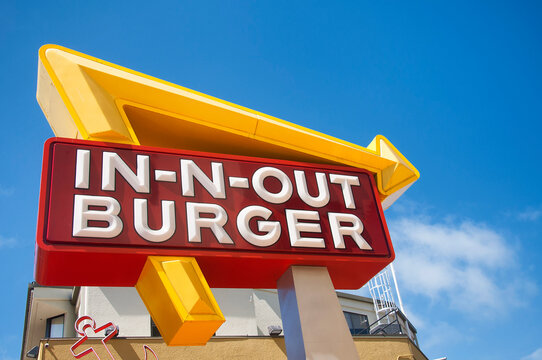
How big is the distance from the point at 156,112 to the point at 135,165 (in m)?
1.05

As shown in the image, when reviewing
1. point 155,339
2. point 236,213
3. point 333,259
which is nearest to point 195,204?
point 236,213

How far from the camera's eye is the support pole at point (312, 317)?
26.8 ft

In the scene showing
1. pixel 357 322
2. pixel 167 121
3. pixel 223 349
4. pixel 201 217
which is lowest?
pixel 201 217

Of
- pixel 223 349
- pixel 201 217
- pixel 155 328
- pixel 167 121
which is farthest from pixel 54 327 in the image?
pixel 201 217

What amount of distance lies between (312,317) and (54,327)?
16.4 metres

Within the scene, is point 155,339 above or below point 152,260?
above

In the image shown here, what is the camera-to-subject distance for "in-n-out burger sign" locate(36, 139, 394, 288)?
25.3ft

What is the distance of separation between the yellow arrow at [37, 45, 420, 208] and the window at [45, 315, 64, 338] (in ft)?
47.0

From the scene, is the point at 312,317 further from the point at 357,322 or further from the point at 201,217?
the point at 357,322

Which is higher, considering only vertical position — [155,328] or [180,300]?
[155,328]

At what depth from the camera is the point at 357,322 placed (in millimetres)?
24531

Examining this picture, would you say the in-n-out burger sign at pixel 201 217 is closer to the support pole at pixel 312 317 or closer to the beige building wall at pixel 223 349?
the support pole at pixel 312 317

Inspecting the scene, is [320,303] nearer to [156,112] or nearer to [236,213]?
[236,213]

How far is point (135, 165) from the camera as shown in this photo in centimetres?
852
